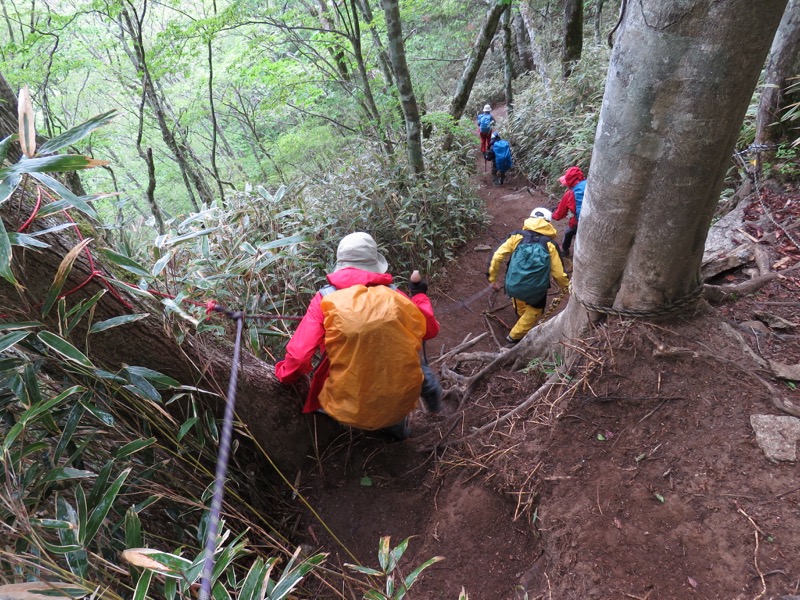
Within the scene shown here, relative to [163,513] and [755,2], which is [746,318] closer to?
[755,2]

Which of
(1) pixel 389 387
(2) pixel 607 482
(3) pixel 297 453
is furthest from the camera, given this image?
(3) pixel 297 453

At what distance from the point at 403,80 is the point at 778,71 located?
4.36 metres

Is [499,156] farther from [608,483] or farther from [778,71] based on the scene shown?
[608,483]

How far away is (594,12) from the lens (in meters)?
13.4

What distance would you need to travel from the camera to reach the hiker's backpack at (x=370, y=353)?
2.29 m

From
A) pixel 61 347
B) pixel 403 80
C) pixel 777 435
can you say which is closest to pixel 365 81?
pixel 403 80

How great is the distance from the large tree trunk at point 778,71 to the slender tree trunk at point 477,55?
153 inches

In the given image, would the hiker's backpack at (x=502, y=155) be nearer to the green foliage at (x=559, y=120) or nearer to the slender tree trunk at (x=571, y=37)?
the green foliage at (x=559, y=120)

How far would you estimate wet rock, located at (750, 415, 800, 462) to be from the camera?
6.27ft

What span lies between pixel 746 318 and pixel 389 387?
104 inches

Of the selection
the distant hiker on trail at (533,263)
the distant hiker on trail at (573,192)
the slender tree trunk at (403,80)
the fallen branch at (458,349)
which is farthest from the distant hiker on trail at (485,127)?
the fallen branch at (458,349)

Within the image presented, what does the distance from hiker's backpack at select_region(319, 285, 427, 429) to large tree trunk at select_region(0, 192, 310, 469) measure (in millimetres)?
359

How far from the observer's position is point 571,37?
9617mm

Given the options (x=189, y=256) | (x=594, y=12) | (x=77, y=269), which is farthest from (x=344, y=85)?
(x=594, y=12)
